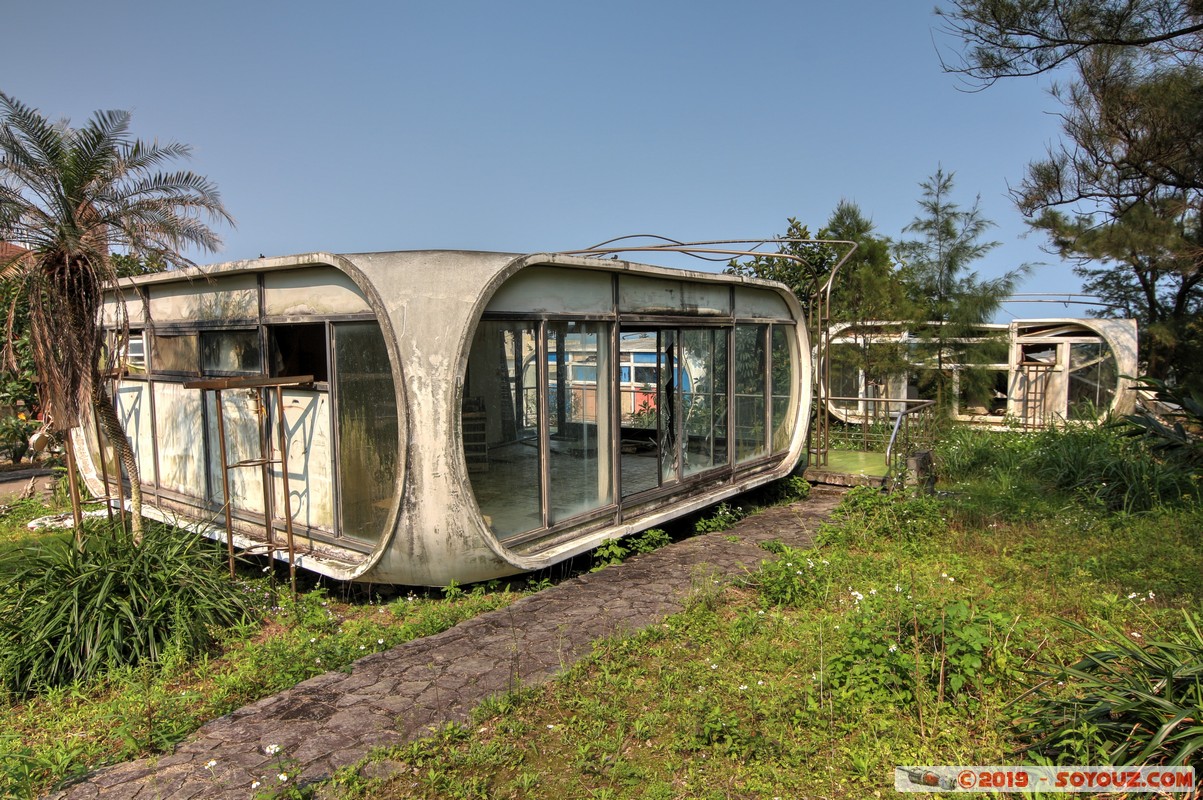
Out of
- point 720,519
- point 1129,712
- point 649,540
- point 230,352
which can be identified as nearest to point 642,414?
point 649,540

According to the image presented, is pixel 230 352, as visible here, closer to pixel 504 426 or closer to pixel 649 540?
pixel 504 426

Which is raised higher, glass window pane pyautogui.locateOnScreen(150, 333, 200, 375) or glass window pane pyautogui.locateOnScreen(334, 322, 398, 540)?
glass window pane pyautogui.locateOnScreen(150, 333, 200, 375)

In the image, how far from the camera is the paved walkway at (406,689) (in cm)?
352

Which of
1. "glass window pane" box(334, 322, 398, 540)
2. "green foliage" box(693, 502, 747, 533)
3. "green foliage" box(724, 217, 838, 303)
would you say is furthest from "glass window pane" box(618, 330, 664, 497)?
"green foliage" box(724, 217, 838, 303)

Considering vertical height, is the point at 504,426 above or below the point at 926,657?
above

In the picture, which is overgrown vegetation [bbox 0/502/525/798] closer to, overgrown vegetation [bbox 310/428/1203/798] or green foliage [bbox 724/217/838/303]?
overgrown vegetation [bbox 310/428/1203/798]

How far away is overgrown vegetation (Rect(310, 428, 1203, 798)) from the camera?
3.35 metres

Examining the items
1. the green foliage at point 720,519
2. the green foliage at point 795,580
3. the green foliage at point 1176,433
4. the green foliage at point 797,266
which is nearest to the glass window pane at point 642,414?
the green foliage at point 720,519

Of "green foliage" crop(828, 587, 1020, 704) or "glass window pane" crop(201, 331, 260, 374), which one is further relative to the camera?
"glass window pane" crop(201, 331, 260, 374)

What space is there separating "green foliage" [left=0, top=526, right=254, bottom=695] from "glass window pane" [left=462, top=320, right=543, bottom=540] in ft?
6.48

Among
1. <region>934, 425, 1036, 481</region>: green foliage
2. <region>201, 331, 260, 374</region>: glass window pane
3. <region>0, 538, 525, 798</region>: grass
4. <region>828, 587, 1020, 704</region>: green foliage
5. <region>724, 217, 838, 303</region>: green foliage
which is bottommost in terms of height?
<region>0, 538, 525, 798</region>: grass

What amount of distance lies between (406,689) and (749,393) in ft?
19.6

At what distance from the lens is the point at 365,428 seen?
5.77 metres
